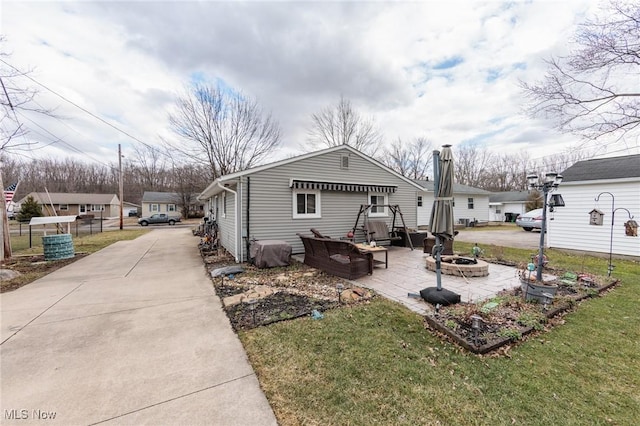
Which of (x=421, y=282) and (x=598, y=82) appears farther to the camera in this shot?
(x=598, y=82)

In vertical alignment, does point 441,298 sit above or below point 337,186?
below

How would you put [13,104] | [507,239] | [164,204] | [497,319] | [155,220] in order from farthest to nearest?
[164,204] < [155,220] < [507,239] < [13,104] < [497,319]

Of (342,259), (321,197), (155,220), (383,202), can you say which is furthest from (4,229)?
(155,220)

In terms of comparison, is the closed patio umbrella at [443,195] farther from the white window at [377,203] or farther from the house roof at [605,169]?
the house roof at [605,169]

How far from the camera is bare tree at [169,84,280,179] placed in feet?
A: 61.5

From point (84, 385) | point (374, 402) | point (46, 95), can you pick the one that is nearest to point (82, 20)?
point (46, 95)

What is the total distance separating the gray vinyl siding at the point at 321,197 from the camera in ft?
27.6

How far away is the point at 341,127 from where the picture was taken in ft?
75.6

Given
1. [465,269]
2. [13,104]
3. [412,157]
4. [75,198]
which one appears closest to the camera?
[465,269]

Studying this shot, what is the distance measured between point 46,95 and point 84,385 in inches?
441

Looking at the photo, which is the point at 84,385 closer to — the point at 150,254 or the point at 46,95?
the point at 150,254

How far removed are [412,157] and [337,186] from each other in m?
25.1

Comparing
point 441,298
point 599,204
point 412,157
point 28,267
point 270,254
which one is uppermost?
point 412,157

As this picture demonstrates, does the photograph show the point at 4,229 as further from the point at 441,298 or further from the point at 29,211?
the point at 29,211
